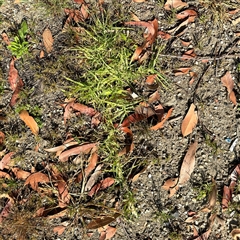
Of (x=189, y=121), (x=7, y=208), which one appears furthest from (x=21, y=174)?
(x=189, y=121)

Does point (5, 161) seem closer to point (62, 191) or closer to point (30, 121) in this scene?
point (30, 121)

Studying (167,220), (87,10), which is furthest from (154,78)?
Result: (167,220)

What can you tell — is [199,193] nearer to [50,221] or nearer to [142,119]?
[142,119]

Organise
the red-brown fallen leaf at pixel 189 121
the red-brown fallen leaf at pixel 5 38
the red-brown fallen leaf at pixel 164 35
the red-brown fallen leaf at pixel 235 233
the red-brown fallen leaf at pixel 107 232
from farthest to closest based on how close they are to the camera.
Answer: the red-brown fallen leaf at pixel 5 38 → the red-brown fallen leaf at pixel 164 35 → the red-brown fallen leaf at pixel 189 121 → the red-brown fallen leaf at pixel 107 232 → the red-brown fallen leaf at pixel 235 233

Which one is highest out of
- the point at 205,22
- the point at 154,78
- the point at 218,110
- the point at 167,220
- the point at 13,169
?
the point at 205,22

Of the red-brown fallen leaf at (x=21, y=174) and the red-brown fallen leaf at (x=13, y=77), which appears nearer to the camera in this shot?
the red-brown fallen leaf at (x=21, y=174)

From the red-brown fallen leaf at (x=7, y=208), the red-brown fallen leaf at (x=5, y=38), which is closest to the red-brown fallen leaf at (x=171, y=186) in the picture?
the red-brown fallen leaf at (x=7, y=208)

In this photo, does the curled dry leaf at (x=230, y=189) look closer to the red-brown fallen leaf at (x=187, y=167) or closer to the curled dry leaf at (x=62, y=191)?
the red-brown fallen leaf at (x=187, y=167)

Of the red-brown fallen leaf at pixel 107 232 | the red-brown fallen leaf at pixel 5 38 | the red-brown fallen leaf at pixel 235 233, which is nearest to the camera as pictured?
the red-brown fallen leaf at pixel 235 233
